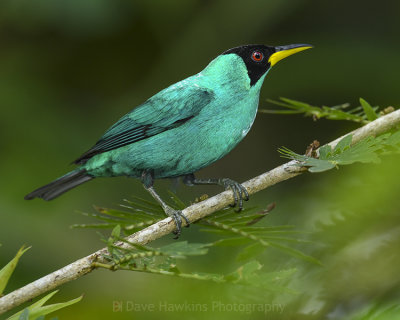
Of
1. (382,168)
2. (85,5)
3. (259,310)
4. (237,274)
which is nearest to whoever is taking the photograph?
(237,274)

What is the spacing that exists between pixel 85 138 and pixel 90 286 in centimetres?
177

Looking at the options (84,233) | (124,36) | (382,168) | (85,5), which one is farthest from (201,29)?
(382,168)

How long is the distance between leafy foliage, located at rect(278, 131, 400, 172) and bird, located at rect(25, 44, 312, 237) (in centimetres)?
144

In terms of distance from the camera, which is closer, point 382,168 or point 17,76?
point 382,168

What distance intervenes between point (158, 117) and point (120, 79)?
209 cm

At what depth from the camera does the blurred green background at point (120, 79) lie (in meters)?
4.57

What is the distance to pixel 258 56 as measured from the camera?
4004 millimetres

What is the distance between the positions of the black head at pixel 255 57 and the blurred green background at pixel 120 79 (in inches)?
29.5

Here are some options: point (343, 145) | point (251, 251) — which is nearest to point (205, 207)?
point (251, 251)

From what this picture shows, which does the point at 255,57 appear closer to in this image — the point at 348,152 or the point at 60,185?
the point at 60,185

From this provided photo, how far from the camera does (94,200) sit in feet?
17.2

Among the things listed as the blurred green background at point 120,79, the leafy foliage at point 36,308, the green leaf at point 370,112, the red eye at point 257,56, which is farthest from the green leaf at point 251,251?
the red eye at point 257,56

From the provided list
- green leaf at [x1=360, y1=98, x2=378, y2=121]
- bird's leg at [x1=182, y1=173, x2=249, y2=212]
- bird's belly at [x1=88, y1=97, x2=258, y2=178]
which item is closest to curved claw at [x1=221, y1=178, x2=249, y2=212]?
bird's leg at [x1=182, y1=173, x2=249, y2=212]

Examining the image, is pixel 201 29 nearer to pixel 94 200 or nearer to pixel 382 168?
pixel 94 200
